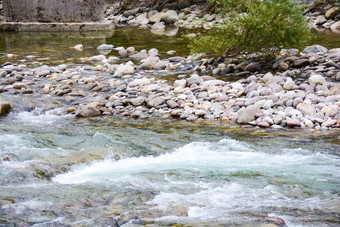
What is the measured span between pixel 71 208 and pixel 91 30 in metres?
16.4

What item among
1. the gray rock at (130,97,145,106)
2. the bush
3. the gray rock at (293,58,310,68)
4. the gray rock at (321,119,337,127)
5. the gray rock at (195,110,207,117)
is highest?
the bush

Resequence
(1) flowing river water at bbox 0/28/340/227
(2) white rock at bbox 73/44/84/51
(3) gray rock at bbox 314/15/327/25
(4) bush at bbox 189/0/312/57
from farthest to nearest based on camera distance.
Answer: (3) gray rock at bbox 314/15/327/25 → (2) white rock at bbox 73/44/84/51 → (4) bush at bbox 189/0/312/57 → (1) flowing river water at bbox 0/28/340/227

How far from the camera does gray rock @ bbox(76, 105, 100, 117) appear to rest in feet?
23.9

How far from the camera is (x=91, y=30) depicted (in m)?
19.4

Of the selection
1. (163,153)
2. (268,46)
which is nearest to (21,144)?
(163,153)

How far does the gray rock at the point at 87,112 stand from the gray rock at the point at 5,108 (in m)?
1.21

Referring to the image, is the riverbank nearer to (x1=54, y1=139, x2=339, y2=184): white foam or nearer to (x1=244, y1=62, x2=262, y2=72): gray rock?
(x1=244, y1=62, x2=262, y2=72): gray rock

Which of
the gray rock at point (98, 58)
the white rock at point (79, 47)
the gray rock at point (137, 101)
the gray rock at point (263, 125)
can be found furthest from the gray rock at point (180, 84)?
the white rock at point (79, 47)

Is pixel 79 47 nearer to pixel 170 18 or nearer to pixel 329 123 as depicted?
pixel 170 18

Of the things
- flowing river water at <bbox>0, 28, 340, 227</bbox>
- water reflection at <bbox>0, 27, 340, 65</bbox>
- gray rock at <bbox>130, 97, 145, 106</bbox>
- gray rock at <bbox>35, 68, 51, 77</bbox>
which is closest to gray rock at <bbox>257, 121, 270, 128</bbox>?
flowing river water at <bbox>0, 28, 340, 227</bbox>

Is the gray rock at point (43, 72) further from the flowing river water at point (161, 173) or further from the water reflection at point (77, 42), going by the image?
the flowing river water at point (161, 173)

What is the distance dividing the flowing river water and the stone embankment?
0.39 m

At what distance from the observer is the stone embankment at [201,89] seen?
22.1 ft

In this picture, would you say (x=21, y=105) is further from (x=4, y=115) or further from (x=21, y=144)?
(x=21, y=144)
